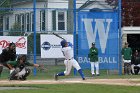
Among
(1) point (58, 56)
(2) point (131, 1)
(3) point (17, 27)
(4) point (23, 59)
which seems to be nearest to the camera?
(4) point (23, 59)

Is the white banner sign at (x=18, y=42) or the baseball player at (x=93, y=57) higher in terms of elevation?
the white banner sign at (x=18, y=42)

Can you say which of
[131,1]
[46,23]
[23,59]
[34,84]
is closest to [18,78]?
[23,59]

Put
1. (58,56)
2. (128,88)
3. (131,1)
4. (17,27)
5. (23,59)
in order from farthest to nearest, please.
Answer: (131,1) → (17,27) → (58,56) → (23,59) → (128,88)

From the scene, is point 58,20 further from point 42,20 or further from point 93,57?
point 93,57

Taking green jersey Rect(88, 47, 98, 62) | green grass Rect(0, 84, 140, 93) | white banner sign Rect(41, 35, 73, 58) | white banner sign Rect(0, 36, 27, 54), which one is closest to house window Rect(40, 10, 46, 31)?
white banner sign Rect(41, 35, 73, 58)

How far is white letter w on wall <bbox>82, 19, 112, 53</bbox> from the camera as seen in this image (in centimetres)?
2722

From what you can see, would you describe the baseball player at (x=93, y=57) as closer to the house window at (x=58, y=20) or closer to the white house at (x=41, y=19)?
the white house at (x=41, y=19)

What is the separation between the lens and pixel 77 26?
1066 inches

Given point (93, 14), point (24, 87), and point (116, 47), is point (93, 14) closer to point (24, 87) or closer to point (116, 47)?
point (116, 47)

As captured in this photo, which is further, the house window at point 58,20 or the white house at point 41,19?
the house window at point 58,20

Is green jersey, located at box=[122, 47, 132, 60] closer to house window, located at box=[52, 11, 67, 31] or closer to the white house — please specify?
the white house

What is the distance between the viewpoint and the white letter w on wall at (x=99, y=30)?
2722cm

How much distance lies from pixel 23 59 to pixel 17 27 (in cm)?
979

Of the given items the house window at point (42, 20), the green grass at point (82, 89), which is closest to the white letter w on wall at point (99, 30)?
the house window at point (42, 20)
